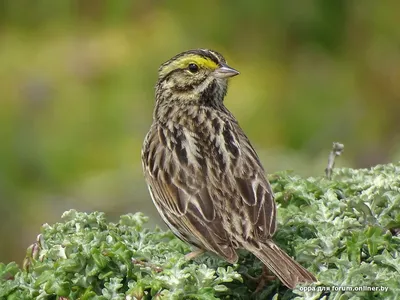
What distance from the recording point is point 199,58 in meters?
5.82

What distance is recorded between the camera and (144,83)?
35.3 ft

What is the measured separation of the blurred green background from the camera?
9.80m

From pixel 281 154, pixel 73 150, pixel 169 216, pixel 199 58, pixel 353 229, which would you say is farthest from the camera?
pixel 73 150

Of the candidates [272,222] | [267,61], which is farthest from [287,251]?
[267,61]

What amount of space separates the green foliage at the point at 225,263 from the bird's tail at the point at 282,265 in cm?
7

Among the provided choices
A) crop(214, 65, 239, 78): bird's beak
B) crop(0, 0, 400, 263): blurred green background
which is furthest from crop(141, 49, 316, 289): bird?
crop(0, 0, 400, 263): blurred green background

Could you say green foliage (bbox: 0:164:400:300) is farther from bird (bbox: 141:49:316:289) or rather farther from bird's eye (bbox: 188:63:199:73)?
bird's eye (bbox: 188:63:199:73)

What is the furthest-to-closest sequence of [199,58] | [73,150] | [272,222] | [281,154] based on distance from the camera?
[73,150]
[281,154]
[199,58]
[272,222]

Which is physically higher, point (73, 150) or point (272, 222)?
point (272, 222)

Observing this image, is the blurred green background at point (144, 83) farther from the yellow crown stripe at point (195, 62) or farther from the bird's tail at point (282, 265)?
the bird's tail at point (282, 265)

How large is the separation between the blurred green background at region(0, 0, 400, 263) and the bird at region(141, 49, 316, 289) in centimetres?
327

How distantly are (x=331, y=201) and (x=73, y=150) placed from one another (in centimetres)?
612

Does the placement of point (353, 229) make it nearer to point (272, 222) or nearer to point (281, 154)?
point (272, 222)

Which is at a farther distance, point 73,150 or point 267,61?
point 267,61
